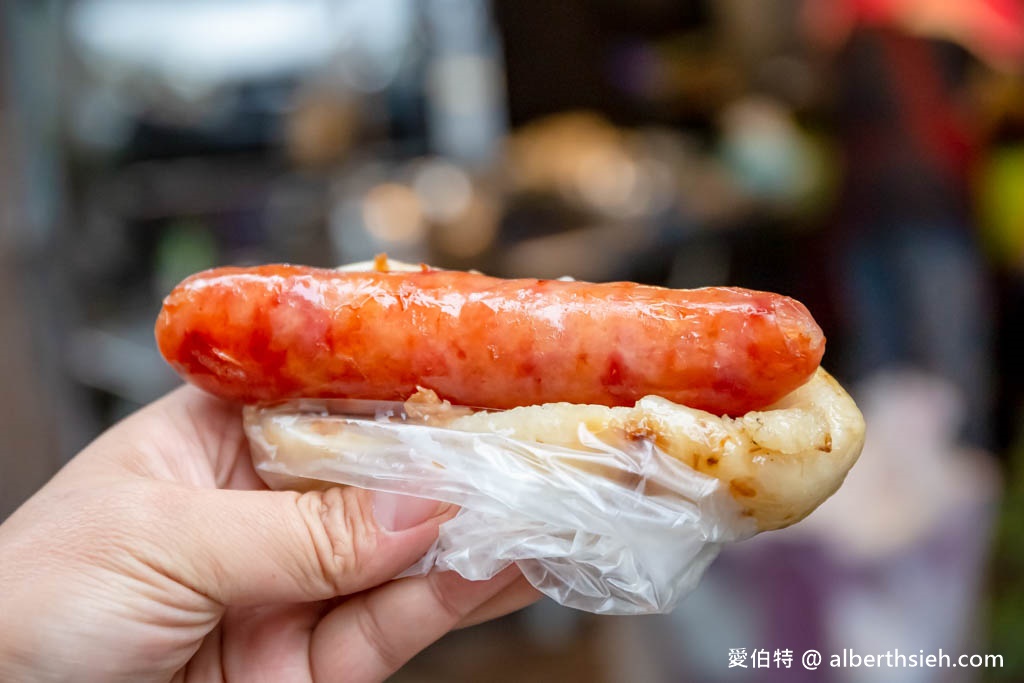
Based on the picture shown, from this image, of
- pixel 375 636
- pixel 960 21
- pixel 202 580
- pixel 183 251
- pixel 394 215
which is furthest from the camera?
pixel 183 251

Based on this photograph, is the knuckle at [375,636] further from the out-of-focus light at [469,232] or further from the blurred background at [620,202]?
the out-of-focus light at [469,232]

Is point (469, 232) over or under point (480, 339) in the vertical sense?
under

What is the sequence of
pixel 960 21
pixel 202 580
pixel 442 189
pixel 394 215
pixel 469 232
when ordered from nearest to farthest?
pixel 202 580 < pixel 960 21 < pixel 469 232 < pixel 394 215 < pixel 442 189

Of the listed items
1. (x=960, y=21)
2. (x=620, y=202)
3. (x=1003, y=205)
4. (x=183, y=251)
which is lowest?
(x=183, y=251)

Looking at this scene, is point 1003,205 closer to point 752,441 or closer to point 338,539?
point 752,441

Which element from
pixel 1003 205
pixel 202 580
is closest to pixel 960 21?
pixel 1003 205

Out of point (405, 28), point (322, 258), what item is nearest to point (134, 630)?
point (322, 258)

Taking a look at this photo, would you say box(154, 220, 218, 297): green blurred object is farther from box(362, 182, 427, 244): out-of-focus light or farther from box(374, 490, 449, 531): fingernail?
box(374, 490, 449, 531): fingernail

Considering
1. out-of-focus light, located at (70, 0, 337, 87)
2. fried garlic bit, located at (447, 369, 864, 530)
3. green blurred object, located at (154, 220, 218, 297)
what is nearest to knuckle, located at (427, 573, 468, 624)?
fried garlic bit, located at (447, 369, 864, 530)
